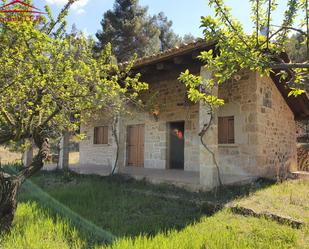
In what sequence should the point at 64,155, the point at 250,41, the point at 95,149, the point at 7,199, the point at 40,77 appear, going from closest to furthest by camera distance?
the point at 250,41, the point at 40,77, the point at 7,199, the point at 64,155, the point at 95,149

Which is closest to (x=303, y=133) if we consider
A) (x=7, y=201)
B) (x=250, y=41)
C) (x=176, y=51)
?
(x=176, y=51)

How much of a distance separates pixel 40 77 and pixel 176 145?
6803mm

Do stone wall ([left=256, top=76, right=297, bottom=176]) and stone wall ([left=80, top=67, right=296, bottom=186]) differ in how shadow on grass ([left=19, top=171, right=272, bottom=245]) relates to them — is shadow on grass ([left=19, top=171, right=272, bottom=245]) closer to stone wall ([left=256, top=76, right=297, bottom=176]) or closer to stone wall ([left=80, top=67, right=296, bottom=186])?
stone wall ([left=80, top=67, right=296, bottom=186])

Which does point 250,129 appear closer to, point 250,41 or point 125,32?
point 250,41

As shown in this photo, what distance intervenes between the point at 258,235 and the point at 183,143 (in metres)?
6.00

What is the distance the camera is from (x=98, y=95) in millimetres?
4086

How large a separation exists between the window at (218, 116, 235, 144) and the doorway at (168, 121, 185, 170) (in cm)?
168

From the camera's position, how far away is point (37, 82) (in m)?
3.44

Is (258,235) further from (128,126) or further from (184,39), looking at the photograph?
(184,39)

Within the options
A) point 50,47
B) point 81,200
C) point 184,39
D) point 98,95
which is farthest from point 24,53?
point 184,39

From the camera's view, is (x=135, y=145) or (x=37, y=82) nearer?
(x=37, y=82)

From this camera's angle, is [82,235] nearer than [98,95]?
Yes

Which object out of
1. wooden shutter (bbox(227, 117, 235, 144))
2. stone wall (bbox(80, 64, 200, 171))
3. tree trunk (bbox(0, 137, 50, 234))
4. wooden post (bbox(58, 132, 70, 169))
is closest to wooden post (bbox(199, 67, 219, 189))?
wooden shutter (bbox(227, 117, 235, 144))

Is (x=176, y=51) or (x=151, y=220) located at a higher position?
(x=176, y=51)
